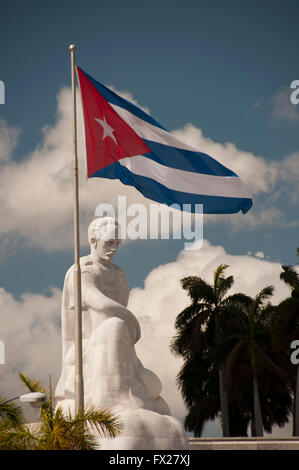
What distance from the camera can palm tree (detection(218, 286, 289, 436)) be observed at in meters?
40.3

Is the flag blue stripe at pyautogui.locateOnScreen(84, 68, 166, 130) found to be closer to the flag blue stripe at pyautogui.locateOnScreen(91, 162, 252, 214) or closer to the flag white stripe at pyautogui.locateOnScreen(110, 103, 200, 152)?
the flag white stripe at pyautogui.locateOnScreen(110, 103, 200, 152)

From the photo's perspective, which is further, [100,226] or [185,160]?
[100,226]

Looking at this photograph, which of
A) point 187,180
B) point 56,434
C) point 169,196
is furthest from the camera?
point 187,180

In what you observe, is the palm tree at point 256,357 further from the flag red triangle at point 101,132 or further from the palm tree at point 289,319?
the flag red triangle at point 101,132

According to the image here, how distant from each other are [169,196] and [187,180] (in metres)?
0.83

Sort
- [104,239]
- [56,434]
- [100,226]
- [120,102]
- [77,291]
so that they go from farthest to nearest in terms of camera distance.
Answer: [100,226] < [104,239] < [120,102] < [77,291] < [56,434]

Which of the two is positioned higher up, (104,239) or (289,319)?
(289,319)

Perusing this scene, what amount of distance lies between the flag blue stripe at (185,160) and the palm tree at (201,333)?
2535cm

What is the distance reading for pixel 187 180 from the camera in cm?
1828

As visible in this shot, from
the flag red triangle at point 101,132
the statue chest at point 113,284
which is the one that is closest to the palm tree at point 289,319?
the statue chest at point 113,284

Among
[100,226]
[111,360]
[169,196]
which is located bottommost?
[111,360]

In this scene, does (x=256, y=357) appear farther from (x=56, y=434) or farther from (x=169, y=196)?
(x=56, y=434)

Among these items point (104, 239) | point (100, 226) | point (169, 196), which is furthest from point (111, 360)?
point (169, 196)

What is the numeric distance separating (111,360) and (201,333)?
27778 mm
